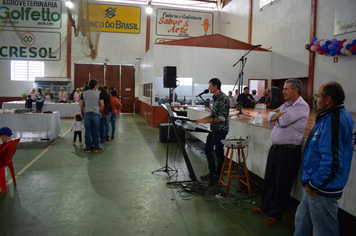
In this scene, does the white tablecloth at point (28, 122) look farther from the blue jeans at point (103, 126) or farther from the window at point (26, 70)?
the window at point (26, 70)

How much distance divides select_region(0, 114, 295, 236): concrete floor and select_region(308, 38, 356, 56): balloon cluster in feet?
19.8

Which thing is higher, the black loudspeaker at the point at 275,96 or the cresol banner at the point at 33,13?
the cresol banner at the point at 33,13

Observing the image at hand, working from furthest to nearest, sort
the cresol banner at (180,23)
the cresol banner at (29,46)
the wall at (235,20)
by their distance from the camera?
the cresol banner at (180,23) → the cresol banner at (29,46) → the wall at (235,20)

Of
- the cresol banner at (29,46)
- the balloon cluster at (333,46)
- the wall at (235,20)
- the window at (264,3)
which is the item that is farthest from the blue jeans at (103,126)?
the cresol banner at (29,46)

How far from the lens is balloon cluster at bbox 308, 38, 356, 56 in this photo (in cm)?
801

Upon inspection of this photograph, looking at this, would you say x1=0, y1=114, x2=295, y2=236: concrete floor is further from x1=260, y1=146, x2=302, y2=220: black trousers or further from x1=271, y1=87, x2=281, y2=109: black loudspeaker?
x1=271, y1=87, x2=281, y2=109: black loudspeaker

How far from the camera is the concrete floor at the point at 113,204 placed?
2.82 m

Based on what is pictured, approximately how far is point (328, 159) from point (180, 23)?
56.3 feet

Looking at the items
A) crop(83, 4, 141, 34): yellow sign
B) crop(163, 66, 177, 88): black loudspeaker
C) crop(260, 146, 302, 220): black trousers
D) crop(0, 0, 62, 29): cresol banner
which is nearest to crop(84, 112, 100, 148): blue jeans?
crop(163, 66, 177, 88): black loudspeaker

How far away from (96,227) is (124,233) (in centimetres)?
33

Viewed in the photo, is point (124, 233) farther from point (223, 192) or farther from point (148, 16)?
point (148, 16)

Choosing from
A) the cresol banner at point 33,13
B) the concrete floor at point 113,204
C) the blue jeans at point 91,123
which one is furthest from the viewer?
the cresol banner at point 33,13

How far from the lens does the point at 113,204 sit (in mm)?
3406

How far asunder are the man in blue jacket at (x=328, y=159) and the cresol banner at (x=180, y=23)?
16.7 m
